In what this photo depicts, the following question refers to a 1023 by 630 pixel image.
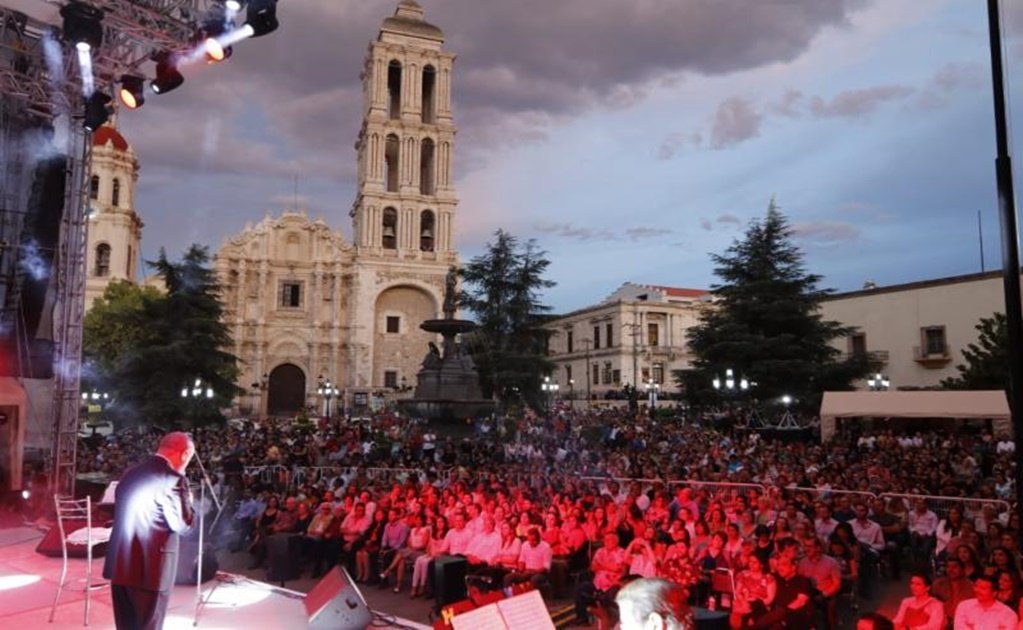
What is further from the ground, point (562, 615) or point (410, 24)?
point (410, 24)

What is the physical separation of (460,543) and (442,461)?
9.68 meters

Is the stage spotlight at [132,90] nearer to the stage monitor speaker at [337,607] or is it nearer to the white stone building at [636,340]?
the stage monitor speaker at [337,607]

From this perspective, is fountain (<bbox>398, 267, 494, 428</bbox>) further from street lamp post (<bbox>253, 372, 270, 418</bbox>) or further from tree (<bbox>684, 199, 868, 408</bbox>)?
street lamp post (<bbox>253, 372, 270, 418</bbox>)

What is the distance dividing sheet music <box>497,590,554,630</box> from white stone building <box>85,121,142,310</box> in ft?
167

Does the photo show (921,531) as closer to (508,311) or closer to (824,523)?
(824,523)

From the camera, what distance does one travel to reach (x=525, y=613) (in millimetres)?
4457

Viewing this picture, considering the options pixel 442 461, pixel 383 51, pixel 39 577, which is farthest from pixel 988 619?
pixel 383 51

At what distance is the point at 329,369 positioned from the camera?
169 feet

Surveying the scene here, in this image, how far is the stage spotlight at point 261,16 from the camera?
9.59m

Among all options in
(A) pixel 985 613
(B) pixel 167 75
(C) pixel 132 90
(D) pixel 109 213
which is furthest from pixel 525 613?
(D) pixel 109 213

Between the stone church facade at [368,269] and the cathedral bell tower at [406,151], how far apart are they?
0.08 meters

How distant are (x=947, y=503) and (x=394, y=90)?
5288cm

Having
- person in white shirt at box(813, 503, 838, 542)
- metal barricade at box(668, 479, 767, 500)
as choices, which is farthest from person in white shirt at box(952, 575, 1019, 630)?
metal barricade at box(668, 479, 767, 500)

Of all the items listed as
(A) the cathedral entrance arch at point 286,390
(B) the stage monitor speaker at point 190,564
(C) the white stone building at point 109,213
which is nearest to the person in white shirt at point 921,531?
(B) the stage monitor speaker at point 190,564
